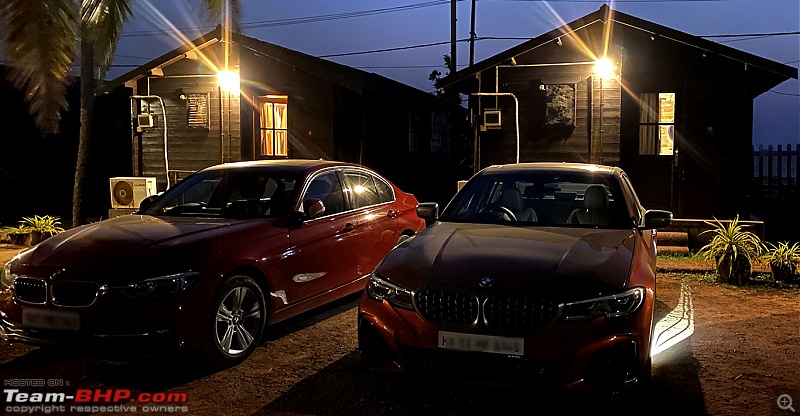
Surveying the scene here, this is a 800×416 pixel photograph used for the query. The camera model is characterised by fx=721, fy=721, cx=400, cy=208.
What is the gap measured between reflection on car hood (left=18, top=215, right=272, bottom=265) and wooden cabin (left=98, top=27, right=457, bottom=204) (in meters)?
9.31


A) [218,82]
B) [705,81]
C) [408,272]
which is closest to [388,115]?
[218,82]

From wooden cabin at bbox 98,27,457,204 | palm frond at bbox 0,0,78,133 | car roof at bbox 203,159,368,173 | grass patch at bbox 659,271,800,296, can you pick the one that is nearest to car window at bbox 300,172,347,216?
car roof at bbox 203,159,368,173

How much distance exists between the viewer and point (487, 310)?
4.14 metres

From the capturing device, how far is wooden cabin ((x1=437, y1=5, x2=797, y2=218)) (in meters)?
12.6

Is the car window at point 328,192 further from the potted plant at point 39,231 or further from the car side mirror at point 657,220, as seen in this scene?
the potted plant at point 39,231

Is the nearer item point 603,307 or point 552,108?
point 603,307

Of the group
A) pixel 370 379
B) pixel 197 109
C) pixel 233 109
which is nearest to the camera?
pixel 370 379

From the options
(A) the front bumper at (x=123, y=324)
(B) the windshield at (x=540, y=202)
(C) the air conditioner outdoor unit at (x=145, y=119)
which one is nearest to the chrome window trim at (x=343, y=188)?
(B) the windshield at (x=540, y=202)

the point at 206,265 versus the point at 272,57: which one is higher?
the point at 272,57

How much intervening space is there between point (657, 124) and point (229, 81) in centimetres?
877

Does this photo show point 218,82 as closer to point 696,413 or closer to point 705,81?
point 705,81

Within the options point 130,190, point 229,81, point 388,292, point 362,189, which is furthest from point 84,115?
point 388,292

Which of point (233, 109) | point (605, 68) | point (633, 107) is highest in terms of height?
point (605, 68)

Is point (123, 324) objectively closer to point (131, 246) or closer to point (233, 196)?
point (131, 246)
